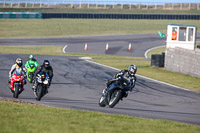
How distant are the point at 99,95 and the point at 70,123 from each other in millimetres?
8522

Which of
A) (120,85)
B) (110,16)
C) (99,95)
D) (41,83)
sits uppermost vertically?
(110,16)

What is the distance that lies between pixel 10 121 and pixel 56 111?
2429 millimetres

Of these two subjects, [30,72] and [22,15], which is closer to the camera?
[30,72]

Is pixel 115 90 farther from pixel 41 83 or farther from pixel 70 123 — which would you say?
pixel 70 123

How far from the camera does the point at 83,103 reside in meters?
15.8

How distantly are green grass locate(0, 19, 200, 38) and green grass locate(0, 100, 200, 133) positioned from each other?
1829 inches

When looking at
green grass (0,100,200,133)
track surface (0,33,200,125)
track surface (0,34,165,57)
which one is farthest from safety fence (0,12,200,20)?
green grass (0,100,200,133)

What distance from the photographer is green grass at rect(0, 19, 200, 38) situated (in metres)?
60.0

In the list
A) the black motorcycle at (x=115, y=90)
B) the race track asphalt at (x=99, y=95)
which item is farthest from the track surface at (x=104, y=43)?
the black motorcycle at (x=115, y=90)

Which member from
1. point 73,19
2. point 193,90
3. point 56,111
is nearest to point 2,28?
point 73,19

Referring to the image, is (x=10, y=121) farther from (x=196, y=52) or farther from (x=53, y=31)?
(x=53, y=31)

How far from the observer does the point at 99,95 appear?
18.2m

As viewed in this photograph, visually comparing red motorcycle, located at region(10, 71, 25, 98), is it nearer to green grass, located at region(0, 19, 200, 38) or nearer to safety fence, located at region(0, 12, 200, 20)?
green grass, located at region(0, 19, 200, 38)

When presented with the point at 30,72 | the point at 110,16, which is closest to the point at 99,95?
the point at 30,72
